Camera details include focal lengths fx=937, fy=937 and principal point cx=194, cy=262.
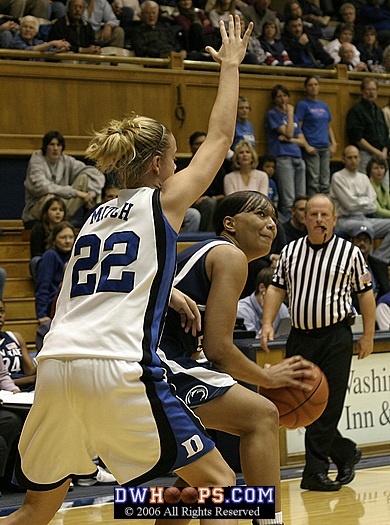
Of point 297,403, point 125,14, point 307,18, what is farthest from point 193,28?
point 297,403

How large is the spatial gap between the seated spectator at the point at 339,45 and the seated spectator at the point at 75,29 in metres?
4.01

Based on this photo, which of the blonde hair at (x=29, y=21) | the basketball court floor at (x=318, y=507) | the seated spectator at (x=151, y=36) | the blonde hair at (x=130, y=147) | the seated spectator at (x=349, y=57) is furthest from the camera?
the seated spectator at (x=349, y=57)

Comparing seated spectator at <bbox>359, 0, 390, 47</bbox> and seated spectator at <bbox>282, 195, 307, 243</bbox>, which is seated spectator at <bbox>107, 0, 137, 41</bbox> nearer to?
seated spectator at <bbox>282, 195, 307, 243</bbox>

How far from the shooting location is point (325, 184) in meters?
12.5

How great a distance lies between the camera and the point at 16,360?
698cm

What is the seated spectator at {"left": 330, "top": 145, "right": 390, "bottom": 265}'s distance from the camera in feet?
38.5

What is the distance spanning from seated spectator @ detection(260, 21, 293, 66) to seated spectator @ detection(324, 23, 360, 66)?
950mm

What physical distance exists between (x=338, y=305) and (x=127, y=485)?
3794 mm

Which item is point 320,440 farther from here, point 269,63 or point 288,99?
point 269,63

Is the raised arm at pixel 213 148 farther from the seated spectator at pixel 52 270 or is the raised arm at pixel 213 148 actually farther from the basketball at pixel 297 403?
the seated spectator at pixel 52 270

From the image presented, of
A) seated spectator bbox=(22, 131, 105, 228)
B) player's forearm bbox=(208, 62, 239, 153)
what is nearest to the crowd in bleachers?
seated spectator bbox=(22, 131, 105, 228)

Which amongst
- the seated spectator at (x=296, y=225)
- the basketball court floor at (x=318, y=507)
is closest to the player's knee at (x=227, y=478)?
the basketball court floor at (x=318, y=507)

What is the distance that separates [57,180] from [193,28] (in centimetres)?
354

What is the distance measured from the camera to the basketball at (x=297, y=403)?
4.02 meters
